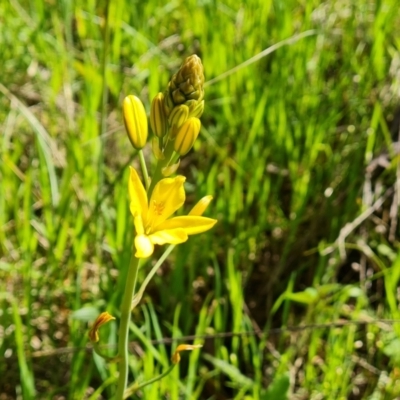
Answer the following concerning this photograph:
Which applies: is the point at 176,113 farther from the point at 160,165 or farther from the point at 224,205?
the point at 224,205

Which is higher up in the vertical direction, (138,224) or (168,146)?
(168,146)

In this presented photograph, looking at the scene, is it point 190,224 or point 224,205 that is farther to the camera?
point 224,205

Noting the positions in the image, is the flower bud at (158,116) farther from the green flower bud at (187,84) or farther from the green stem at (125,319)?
the green stem at (125,319)

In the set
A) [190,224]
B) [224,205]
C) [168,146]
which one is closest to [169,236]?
[190,224]

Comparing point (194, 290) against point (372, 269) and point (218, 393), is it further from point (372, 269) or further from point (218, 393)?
point (372, 269)

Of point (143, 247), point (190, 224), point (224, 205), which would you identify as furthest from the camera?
point (224, 205)

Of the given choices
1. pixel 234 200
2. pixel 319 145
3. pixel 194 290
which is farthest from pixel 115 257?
pixel 319 145

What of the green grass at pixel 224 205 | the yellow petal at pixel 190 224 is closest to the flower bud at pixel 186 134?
the yellow petal at pixel 190 224
